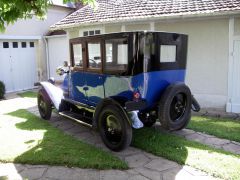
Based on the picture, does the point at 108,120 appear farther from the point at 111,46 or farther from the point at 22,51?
the point at 22,51

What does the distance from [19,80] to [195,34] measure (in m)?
9.85

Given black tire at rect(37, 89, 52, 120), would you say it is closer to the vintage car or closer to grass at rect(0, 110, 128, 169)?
grass at rect(0, 110, 128, 169)

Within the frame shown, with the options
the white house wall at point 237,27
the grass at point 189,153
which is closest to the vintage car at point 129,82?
the grass at point 189,153

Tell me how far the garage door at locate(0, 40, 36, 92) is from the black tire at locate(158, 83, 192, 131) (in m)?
11.0

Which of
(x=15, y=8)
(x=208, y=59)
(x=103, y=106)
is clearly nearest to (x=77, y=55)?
(x=103, y=106)

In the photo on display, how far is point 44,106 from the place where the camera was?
26.7 ft

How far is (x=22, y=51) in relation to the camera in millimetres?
15297

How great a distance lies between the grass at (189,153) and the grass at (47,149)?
0.94m

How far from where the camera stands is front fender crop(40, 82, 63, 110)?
754 cm

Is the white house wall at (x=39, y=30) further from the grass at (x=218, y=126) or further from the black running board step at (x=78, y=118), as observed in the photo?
the grass at (x=218, y=126)

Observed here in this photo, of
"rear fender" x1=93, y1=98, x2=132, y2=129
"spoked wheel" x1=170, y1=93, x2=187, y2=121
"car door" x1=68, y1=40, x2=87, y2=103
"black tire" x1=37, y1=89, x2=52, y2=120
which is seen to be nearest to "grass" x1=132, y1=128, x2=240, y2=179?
"spoked wheel" x1=170, y1=93, x2=187, y2=121

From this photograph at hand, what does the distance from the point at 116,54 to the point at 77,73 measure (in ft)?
5.14

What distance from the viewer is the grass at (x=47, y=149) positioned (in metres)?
5.23

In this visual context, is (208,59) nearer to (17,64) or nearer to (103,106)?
(103,106)
